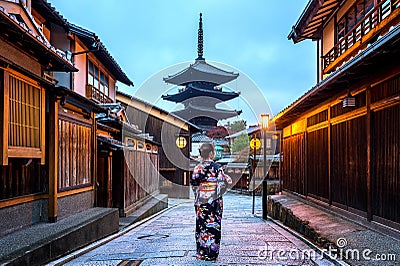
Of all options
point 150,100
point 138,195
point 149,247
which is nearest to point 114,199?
point 138,195

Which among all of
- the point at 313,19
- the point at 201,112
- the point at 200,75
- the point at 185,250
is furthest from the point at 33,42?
the point at 201,112

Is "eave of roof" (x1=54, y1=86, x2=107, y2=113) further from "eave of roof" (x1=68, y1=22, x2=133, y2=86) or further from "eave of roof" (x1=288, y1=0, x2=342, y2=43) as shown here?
"eave of roof" (x1=288, y1=0, x2=342, y2=43)

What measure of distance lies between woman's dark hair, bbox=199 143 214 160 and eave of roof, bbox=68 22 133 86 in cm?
932

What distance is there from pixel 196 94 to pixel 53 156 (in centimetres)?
3126

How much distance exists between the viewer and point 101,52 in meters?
17.2

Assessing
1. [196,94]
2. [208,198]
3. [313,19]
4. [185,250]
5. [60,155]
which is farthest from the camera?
A: [196,94]

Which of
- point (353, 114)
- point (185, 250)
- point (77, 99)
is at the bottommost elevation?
point (185, 250)

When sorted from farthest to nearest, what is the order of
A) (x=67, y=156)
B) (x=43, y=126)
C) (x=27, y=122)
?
(x=67, y=156) < (x=43, y=126) < (x=27, y=122)

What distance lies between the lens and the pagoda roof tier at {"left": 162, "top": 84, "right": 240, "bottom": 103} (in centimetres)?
3804

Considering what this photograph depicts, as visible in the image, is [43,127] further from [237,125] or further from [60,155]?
[237,125]

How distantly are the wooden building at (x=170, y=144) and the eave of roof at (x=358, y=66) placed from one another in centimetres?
1672

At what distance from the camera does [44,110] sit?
8.15 meters

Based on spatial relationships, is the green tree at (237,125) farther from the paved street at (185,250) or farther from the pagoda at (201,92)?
the paved street at (185,250)

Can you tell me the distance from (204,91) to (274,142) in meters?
9.12
